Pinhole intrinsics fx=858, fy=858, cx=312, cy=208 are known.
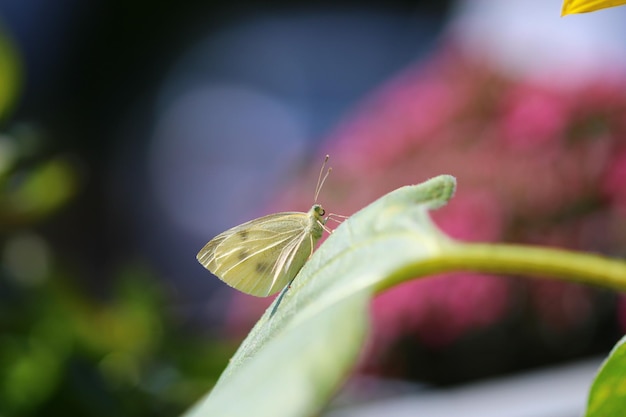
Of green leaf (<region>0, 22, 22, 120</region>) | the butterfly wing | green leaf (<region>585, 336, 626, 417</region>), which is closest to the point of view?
green leaf (<region>585, 336, 626, 417</region>)

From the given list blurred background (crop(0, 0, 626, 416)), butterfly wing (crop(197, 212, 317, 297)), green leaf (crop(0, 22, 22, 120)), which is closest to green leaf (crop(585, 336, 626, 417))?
butterfly wing (crop(197, 212, 317, 297))

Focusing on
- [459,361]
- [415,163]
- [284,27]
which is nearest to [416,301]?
[459,361]

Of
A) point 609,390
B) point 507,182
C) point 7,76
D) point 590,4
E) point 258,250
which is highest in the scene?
point 7,76

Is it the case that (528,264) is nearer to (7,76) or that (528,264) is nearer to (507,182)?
(7,76)

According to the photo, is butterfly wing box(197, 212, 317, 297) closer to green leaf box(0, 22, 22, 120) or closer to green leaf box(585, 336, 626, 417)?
green leaf box(585, 336, 626, 417)

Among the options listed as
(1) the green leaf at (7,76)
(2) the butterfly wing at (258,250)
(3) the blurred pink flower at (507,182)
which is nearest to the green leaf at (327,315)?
(2) the butterfly wing at (258,250)

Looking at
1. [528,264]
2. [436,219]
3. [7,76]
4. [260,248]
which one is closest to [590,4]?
[528,264]

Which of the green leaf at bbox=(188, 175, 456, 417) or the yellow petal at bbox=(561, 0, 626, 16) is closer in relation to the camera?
the green leaf at bbox=(188, 175, 456, 417)
